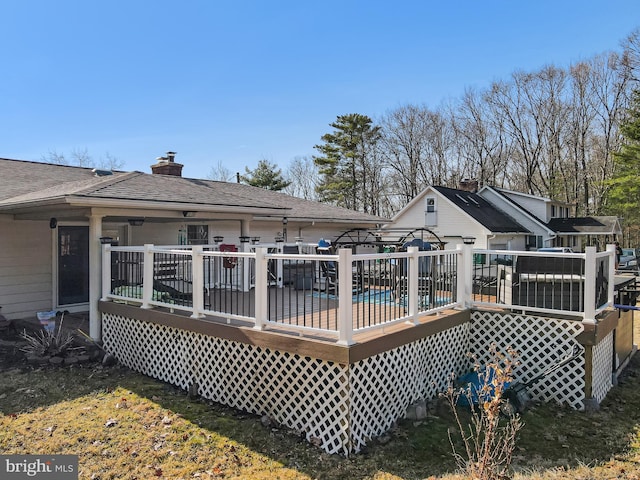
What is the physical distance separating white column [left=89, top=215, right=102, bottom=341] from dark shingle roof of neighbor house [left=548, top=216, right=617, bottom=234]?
2611cm

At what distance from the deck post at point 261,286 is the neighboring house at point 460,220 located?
57.8 ft

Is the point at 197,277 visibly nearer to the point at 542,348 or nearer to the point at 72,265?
the point at 542,348

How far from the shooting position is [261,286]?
4918mm

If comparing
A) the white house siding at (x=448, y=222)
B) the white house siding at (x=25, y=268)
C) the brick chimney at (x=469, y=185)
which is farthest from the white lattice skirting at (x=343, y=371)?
the brick chimney at (x=469, y=185)

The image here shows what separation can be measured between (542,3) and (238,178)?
23.4 meters

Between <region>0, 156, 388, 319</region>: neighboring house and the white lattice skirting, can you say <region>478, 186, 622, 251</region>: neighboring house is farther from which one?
the white lattice skirting

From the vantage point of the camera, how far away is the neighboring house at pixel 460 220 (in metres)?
22.2

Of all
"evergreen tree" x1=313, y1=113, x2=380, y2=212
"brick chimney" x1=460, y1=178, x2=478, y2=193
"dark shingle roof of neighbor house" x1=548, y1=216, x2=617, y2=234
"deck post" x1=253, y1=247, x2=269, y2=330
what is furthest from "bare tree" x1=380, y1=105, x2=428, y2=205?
"deck post" x1=253, y1=247, x2=269, y2=330

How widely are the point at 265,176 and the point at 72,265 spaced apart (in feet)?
80.9

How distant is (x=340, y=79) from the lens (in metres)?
22.8

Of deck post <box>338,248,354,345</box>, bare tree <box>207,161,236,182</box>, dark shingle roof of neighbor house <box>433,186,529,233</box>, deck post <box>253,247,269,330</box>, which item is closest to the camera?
deck post <box>338,248,354,345</box>

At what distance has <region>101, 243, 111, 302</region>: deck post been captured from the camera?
6.97 meters

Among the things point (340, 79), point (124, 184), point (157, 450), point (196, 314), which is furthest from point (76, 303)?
point (340, 79)

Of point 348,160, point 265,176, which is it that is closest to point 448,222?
point 348,160
